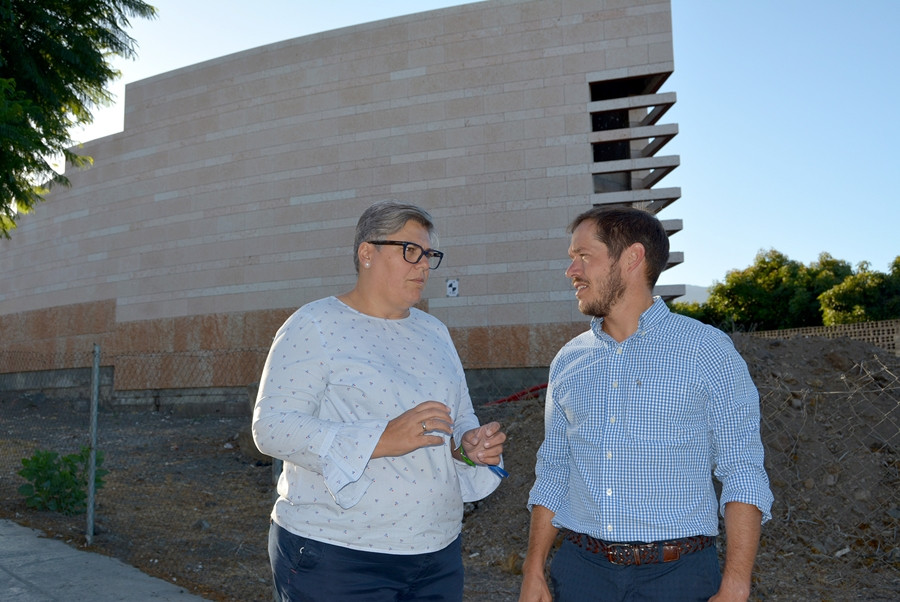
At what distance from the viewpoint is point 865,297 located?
134 feet

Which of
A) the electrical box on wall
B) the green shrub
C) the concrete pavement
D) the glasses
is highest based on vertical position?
the electrical box on wall

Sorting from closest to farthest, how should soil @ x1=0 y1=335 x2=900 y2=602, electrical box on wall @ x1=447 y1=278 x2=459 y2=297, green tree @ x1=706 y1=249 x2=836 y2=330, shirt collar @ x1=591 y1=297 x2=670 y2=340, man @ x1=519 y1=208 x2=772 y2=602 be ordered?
1. man @ x1=519 y1=208 x2=772 y2=602
2. shirt collar @ x1=591 y1=297 x2=670 y2=340
3. soil @ x1=0 y1=335 x2=900 y2=602
4. electrical box on wall @ x1=447 y1=278 x2=459 y2=297
5. green tree @ x1=706 y1=249 x2=836 y2=330

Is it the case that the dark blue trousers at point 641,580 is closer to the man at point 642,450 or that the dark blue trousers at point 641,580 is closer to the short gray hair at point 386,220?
the man at point 642,450

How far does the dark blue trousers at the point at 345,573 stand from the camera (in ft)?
7.37

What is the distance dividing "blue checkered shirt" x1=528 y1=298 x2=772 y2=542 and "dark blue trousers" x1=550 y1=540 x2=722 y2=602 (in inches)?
3.3

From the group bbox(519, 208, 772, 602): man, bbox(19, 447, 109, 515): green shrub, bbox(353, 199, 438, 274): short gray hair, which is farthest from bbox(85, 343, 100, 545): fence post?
bbox(519, 208, 772, 602): man

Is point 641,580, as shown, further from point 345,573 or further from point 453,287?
point 453,287

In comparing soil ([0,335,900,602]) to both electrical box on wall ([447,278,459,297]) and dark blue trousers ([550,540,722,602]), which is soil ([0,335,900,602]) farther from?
electrical box on wall ([447,278,459,297])

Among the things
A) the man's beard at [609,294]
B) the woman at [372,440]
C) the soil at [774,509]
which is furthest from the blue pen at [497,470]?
the soil at [774,509]

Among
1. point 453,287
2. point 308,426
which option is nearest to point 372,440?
point 308,426

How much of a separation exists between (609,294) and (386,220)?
764 millimetres

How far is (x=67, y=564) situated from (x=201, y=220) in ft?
52.4

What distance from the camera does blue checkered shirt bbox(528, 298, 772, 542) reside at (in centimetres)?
234

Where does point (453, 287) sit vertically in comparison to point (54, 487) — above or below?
above
